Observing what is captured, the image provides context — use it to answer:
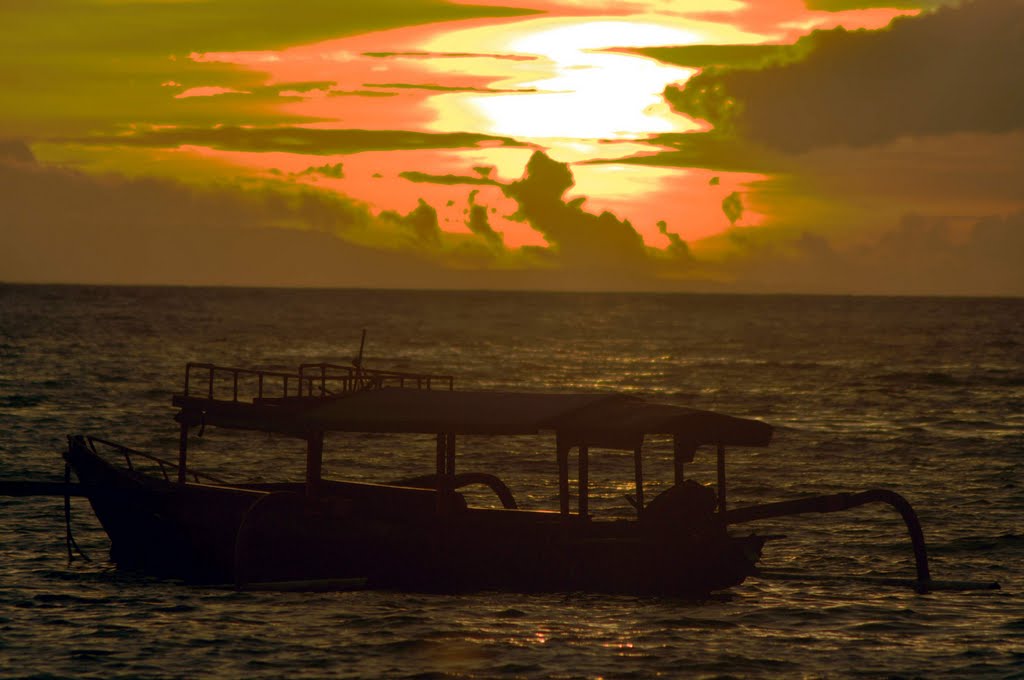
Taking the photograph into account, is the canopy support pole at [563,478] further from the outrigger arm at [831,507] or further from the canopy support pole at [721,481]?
the outrigger arm at [831,507]

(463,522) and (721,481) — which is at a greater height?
(721,481)

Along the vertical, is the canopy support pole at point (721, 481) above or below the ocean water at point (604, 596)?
above

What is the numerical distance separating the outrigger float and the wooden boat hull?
2cm

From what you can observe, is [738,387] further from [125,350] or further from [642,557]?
[642,557]

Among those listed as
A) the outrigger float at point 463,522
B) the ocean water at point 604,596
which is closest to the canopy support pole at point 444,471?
the outrigger float at point 463,522

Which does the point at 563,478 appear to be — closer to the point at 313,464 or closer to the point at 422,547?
the point at 422,547

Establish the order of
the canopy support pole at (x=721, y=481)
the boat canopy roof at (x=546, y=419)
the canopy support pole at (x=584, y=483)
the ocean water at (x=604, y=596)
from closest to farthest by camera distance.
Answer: the ocean water at (x=604, y=596) → the boat canopy roof at (x=546, y=419) → the canopy support pole at (x=584, y=483) → the canopy support pole at (x=721, y=481)

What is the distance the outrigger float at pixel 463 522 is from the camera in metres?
22.1

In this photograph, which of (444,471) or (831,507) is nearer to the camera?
(831,507)

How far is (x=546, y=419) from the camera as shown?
854 inches

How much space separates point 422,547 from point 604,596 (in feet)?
10.4

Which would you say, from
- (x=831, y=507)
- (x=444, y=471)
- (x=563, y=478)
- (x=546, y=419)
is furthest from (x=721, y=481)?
(x=444, y=471)

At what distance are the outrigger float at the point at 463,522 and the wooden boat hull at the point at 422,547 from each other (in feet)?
0.08

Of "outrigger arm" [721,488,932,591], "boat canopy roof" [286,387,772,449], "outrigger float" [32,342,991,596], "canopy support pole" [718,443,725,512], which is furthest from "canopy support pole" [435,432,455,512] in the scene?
"outrigger arm" [721,488,932,591]
